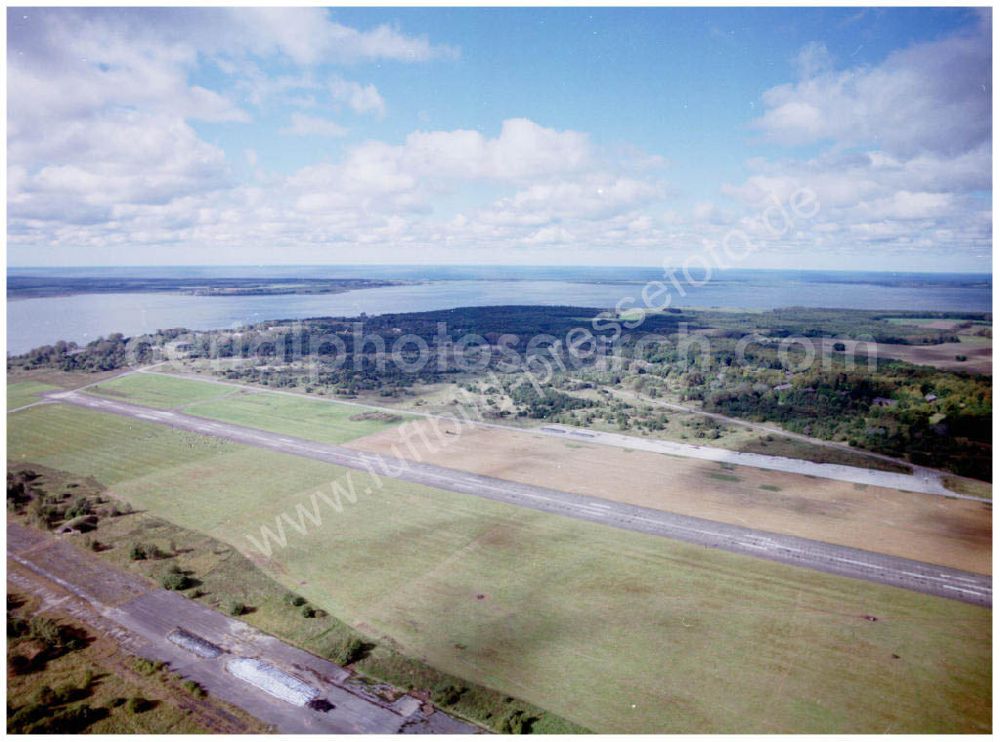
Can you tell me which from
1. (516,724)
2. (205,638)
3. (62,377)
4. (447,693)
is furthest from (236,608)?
(62,377)

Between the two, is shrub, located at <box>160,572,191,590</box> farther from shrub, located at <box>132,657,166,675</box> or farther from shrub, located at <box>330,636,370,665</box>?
shrub, located at <box>330,636,370,665</box>

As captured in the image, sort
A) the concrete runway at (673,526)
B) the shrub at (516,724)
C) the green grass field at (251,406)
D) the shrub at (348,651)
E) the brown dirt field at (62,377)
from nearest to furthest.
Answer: the shrub at (516,724)
the shrub at (348,651)
the concrete runway at (673,526)
the green grass field at (251,406)
the brown dirt field at (62,377)

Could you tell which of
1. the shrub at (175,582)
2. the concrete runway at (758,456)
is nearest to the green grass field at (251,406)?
the concrete runway at (758,456)

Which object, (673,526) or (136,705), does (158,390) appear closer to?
(136,705)

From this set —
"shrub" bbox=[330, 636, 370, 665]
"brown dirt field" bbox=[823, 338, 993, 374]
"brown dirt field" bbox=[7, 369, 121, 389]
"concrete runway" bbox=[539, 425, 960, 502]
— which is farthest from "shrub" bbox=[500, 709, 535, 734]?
"brown dirt field" bbox=[7, 369, 121, 389]

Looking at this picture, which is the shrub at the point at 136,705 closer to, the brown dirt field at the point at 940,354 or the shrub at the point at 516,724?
the shrub at the point at 516,724
